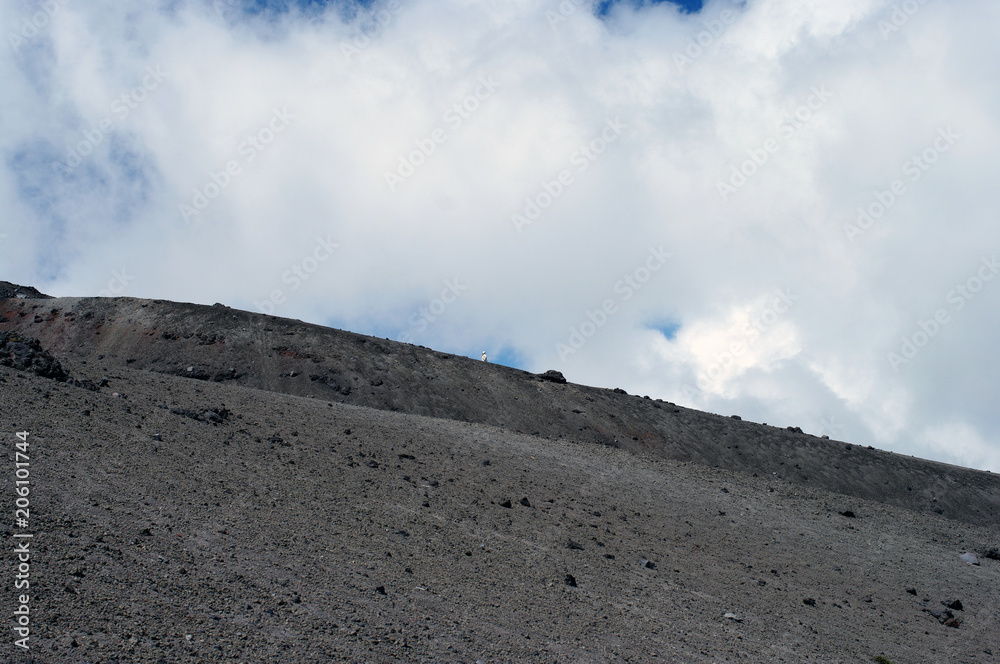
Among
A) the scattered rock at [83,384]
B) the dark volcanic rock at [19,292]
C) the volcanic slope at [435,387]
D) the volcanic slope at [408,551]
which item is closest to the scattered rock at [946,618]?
the volcanic slope at [408,551]

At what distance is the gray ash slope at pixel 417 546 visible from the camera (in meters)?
7.16

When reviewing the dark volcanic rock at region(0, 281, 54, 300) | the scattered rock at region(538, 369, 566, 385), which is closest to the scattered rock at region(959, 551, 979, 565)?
the scattered rock at region(538, 369, 566, 385)

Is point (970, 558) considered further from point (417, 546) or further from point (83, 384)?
point (83, 384)

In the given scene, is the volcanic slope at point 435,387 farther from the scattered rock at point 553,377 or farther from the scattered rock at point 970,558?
the scattered rock at point 970,558

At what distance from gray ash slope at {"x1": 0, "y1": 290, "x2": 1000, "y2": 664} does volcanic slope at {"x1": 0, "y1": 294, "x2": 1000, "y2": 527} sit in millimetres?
652

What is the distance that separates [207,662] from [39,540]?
2.33 metres

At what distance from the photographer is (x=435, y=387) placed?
24.4 m

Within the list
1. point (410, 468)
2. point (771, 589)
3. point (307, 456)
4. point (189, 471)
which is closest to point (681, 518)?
point (771, 589)

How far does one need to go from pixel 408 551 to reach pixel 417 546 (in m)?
0.27

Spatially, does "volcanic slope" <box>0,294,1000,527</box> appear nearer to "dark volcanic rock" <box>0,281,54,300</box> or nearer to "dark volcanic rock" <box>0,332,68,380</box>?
"dark volcanic rock" <box>0,281,54,300</box>

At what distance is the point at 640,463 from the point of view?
19547mm

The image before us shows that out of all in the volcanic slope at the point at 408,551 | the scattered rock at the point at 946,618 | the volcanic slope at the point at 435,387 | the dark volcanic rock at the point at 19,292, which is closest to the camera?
the volcanic slope at the point at 408,551

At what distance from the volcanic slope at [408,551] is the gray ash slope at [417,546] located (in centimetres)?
4

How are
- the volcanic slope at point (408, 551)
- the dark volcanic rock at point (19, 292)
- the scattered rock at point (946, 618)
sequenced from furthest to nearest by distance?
the dark volcanic rock at point (19, 292) → the scattered rock at point (946, 618) → the volcanic slope at point (408, 551)
